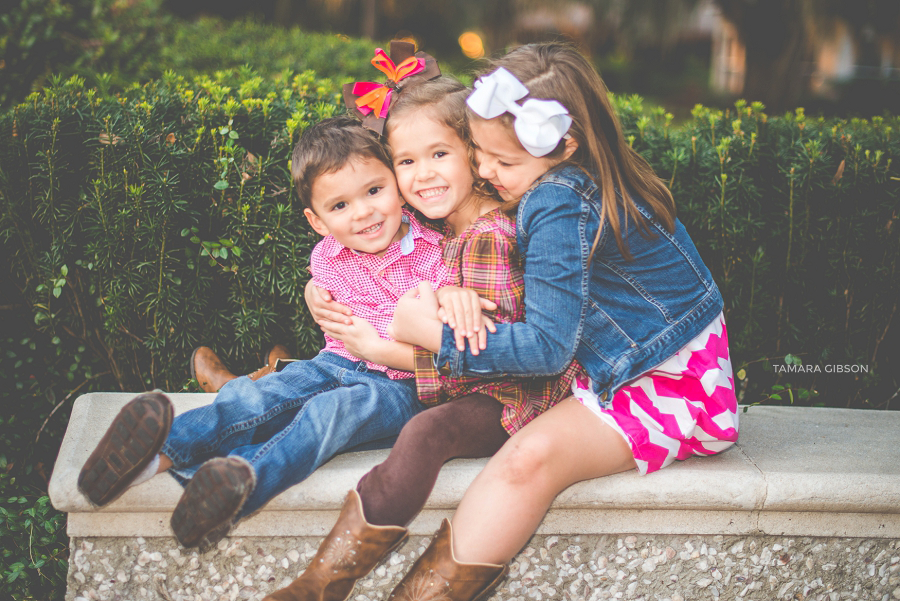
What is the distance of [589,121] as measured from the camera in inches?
78.6

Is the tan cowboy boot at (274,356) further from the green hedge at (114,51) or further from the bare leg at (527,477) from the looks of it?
the green hedge at (114,51)

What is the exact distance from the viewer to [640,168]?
7.16 feet

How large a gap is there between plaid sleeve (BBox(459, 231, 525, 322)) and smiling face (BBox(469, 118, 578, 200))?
0.17 metres

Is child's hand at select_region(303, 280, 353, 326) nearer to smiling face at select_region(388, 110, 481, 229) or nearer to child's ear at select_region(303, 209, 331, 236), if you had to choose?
child's ear at select_region(303, 209, 331, 236)

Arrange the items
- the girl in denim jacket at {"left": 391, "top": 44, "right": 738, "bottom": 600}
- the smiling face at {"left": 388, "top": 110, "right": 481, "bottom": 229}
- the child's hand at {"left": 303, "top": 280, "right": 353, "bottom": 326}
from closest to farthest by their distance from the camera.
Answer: the girl in denim jacket at {"left": 391, "top": 44, "right": 738, "bottom": 600} < the smiling face at {"left": 388, "top": 110, "right": 481, "bottom": 229} < the child's hand at {"left": 303, "top": 280, "right": 353, "bottom": 326}

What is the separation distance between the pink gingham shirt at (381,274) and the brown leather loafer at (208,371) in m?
0.56

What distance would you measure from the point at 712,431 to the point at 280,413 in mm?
1388

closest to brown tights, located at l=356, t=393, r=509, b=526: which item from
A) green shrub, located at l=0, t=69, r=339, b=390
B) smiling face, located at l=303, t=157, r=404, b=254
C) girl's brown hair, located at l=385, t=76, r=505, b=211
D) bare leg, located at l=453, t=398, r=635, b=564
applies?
bare leg, located at l=453, t=398, r=635, b=564

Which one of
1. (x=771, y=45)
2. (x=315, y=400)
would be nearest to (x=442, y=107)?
(x=315, y=400)

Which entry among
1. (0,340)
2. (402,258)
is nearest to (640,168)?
(402,258)

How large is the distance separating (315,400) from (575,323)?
85 cm

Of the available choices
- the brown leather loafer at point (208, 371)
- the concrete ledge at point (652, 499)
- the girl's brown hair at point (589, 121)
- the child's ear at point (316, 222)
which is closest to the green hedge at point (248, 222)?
the brown leather loafer at point (208, 371)

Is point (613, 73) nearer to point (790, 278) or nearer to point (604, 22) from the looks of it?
point (604, 22)

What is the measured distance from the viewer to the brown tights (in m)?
1.91
